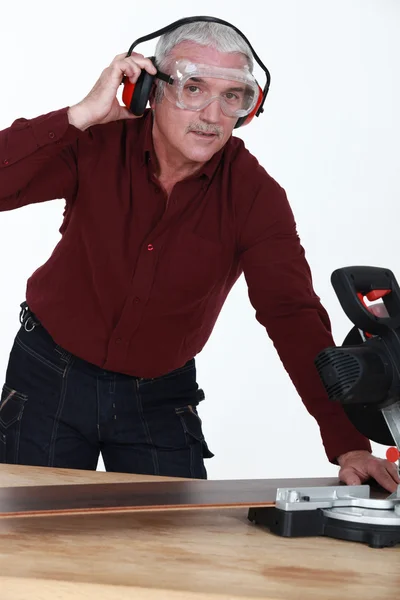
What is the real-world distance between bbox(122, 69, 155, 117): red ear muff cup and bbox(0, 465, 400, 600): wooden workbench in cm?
105

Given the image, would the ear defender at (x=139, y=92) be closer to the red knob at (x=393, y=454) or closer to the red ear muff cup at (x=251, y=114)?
the red ear muff cup at (x=251, y=114)

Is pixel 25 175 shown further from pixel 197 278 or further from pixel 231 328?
pixel 231 328

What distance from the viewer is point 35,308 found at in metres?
2.64

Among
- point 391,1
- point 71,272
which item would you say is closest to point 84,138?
point 71,272

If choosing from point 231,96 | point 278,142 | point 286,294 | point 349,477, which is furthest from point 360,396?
point 278,142

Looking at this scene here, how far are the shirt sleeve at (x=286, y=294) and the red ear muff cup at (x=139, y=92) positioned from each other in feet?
1.35

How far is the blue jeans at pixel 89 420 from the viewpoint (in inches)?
99.7

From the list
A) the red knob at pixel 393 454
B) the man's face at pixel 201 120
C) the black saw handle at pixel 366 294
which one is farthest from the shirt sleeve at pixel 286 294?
the black saw handle at pixel 366 294

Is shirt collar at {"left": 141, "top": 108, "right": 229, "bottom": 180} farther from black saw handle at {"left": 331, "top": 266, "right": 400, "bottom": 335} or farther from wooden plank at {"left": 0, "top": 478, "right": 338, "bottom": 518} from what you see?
wooden plank at {"left": 0, "top": 478, "right": 338, "bottom": 518}

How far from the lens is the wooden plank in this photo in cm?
160

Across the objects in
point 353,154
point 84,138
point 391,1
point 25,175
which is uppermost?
point 391,1

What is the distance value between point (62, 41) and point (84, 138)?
265 centimetres

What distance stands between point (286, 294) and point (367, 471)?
562mm

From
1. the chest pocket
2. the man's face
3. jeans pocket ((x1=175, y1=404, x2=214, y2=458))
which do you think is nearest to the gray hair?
the man's face
